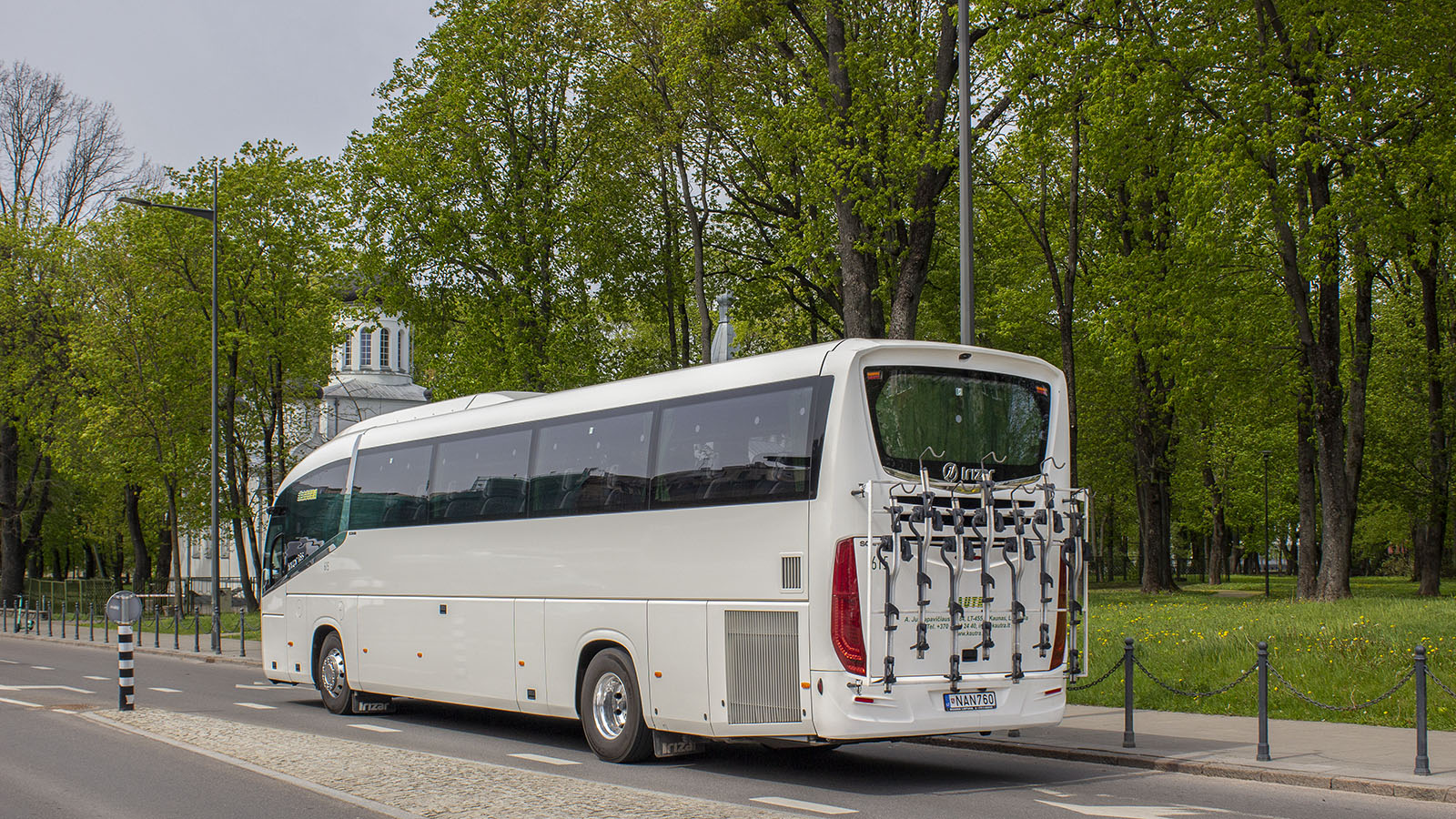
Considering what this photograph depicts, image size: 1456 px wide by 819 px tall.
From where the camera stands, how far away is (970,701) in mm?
10453

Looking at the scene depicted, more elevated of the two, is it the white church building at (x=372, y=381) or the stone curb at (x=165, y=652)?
the white church building at (x=372, y=381)

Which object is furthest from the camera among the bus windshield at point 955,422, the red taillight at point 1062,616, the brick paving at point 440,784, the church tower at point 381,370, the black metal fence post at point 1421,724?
the church tower at point 381,370

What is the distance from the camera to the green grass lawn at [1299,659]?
45.8 feet

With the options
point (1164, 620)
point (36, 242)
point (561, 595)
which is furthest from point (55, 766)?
point (36, 242)

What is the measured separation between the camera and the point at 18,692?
803 inches

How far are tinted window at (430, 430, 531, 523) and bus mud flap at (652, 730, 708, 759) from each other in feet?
9.84

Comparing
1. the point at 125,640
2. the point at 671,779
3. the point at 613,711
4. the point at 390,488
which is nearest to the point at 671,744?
the point at 613,711

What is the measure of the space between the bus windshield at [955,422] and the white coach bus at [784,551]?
0.02 metres

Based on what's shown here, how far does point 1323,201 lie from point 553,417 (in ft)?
60.5

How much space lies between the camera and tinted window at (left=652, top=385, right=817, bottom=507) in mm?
10570

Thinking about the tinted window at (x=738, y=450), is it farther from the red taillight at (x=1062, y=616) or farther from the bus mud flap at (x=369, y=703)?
the bus mud flap at (x=369, y=703)

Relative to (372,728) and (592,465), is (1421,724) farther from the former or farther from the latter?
(372,728)

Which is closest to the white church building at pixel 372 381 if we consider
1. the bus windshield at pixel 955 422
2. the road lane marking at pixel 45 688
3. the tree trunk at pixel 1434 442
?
the road lane marking at pixel 45 688

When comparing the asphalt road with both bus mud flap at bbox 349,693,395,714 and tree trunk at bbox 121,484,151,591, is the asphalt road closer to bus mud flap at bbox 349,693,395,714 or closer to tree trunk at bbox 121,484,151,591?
bus mud flap at bbox 349,693,395,714
